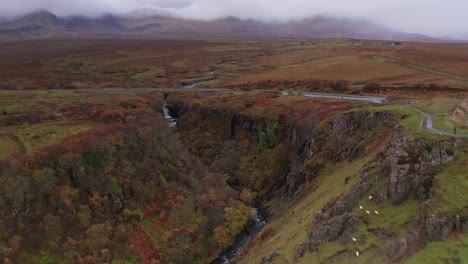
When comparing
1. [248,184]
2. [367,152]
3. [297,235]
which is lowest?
[248,184]

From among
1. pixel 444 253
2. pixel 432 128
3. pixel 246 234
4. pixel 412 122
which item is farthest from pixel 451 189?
pixel 246 234

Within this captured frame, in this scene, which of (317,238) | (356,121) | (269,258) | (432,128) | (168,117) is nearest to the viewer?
(317,238)

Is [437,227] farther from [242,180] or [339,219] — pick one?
[242,180]

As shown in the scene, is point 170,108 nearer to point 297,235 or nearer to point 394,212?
point 297,235

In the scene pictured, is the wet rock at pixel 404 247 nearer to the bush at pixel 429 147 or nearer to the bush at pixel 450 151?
the bush at pixel 429 147

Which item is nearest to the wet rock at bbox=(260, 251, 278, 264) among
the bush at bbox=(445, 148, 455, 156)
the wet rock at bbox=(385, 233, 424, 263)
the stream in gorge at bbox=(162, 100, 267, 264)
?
the stream in gorge at bbox=(162, 100, 267, 264)

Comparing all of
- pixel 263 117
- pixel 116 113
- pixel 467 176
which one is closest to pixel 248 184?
pixel 263 117

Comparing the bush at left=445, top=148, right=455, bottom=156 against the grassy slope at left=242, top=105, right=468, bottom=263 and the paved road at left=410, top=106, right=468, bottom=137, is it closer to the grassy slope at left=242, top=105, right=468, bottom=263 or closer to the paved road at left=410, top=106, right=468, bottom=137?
the grassy slope at left=242, top=105, right=468, bottom=263
